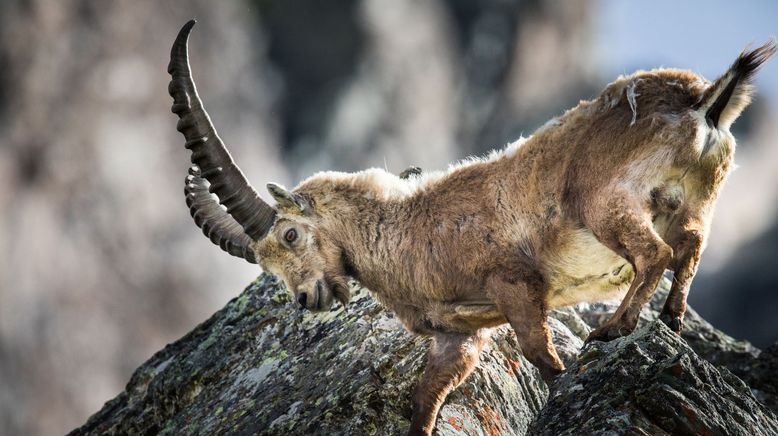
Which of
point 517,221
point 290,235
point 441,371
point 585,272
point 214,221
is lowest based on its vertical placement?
point 441,371

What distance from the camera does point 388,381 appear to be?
27.0ft

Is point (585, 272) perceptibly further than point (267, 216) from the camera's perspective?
No

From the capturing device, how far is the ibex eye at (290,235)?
28.5ft

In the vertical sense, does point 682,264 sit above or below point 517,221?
below

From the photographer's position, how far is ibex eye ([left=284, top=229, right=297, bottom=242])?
8.69 meters

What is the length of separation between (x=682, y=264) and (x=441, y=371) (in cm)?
227

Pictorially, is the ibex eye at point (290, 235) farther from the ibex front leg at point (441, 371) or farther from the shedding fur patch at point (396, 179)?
the ibex front leg at point (441, 371)

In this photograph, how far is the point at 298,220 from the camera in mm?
8734

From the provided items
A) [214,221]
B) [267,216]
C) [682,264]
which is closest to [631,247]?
[682,264]

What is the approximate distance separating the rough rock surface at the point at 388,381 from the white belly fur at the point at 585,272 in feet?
2.79

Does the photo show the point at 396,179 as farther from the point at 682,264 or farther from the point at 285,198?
the point at 682,264

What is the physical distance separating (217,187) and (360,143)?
120ft

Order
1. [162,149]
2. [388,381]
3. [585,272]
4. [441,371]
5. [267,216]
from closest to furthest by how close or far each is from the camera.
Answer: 1. [585,272]
2. [441,371]
3. [388,381]
4. [267,216]
5. [162,149]

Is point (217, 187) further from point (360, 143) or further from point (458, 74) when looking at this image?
point (458, 74)
